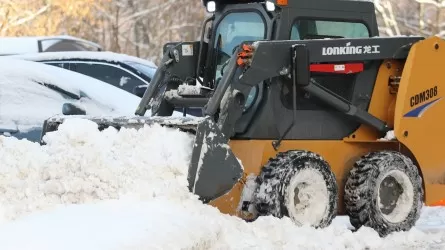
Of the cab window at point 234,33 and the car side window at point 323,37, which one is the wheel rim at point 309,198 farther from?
the cab window at point 234,33

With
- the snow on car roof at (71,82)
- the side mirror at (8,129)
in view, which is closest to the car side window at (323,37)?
the snow on car roof at (71,82)

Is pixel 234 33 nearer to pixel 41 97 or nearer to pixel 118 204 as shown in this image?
pixel 41 97

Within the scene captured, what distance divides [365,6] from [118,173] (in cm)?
308

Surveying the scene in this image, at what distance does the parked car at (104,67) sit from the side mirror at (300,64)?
6758 millimetres

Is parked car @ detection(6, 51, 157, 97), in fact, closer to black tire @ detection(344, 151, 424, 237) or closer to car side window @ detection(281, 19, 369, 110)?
car side window @ detection(281, 19, 369, 110)

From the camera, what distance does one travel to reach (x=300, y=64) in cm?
743

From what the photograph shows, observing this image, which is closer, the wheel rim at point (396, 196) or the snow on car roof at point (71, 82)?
the wheel rim at point (396, 196)

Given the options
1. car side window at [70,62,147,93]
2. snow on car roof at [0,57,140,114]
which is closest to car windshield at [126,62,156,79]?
car side window at [70,62,147,93]

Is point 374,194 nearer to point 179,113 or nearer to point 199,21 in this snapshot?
point 179,113

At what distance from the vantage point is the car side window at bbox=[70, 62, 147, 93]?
46.2ft

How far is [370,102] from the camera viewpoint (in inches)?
325

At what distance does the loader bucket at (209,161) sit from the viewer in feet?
22.2

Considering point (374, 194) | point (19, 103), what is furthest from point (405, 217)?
point (19, 103)

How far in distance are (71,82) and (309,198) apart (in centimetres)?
393
